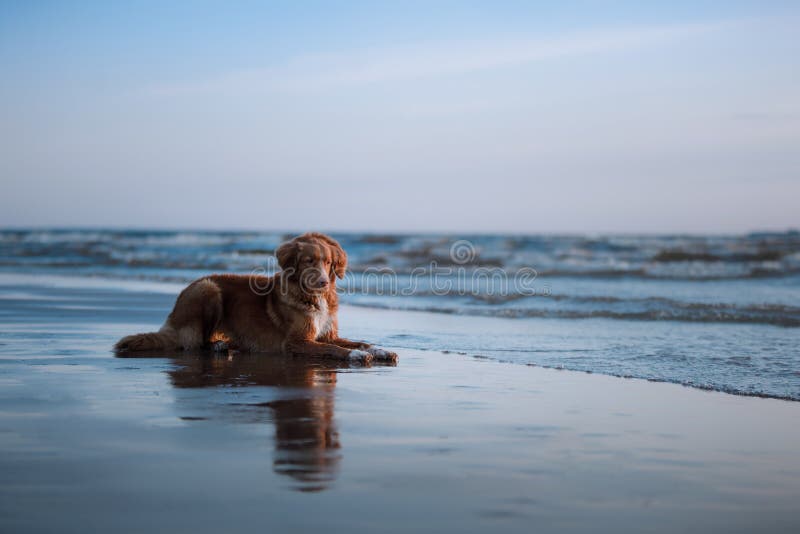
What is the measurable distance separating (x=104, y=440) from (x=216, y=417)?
27.1 inches

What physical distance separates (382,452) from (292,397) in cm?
148

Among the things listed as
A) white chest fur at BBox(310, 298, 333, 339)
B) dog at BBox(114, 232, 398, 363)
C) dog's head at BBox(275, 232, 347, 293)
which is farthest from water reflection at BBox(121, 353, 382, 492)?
dog's head at BBox(275, 232, 347, 293)

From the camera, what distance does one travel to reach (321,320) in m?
7.30

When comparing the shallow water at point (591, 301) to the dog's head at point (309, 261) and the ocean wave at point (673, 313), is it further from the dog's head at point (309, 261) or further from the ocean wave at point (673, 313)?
the dog's head at point (309, 261)

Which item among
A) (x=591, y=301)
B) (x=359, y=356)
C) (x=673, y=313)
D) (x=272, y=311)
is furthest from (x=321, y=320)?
(x=591, y=301)

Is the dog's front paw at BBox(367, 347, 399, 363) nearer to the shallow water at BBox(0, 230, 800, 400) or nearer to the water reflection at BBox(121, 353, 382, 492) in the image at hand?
the water reflection at BBox(121, 353, 382, 492)

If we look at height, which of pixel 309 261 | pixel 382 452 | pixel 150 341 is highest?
pixel 309 261

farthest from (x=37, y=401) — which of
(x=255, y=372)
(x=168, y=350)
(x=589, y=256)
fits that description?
(x=589, y=256)

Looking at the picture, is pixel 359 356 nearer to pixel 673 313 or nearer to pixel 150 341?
pixel 150 341

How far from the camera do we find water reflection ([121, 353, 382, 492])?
3349 mm

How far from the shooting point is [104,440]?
3705 millimetres

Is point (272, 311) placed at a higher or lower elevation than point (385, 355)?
higher

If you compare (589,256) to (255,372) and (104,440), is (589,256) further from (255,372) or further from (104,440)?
(104,440)

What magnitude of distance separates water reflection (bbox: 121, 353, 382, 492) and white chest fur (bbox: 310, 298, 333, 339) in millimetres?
362
